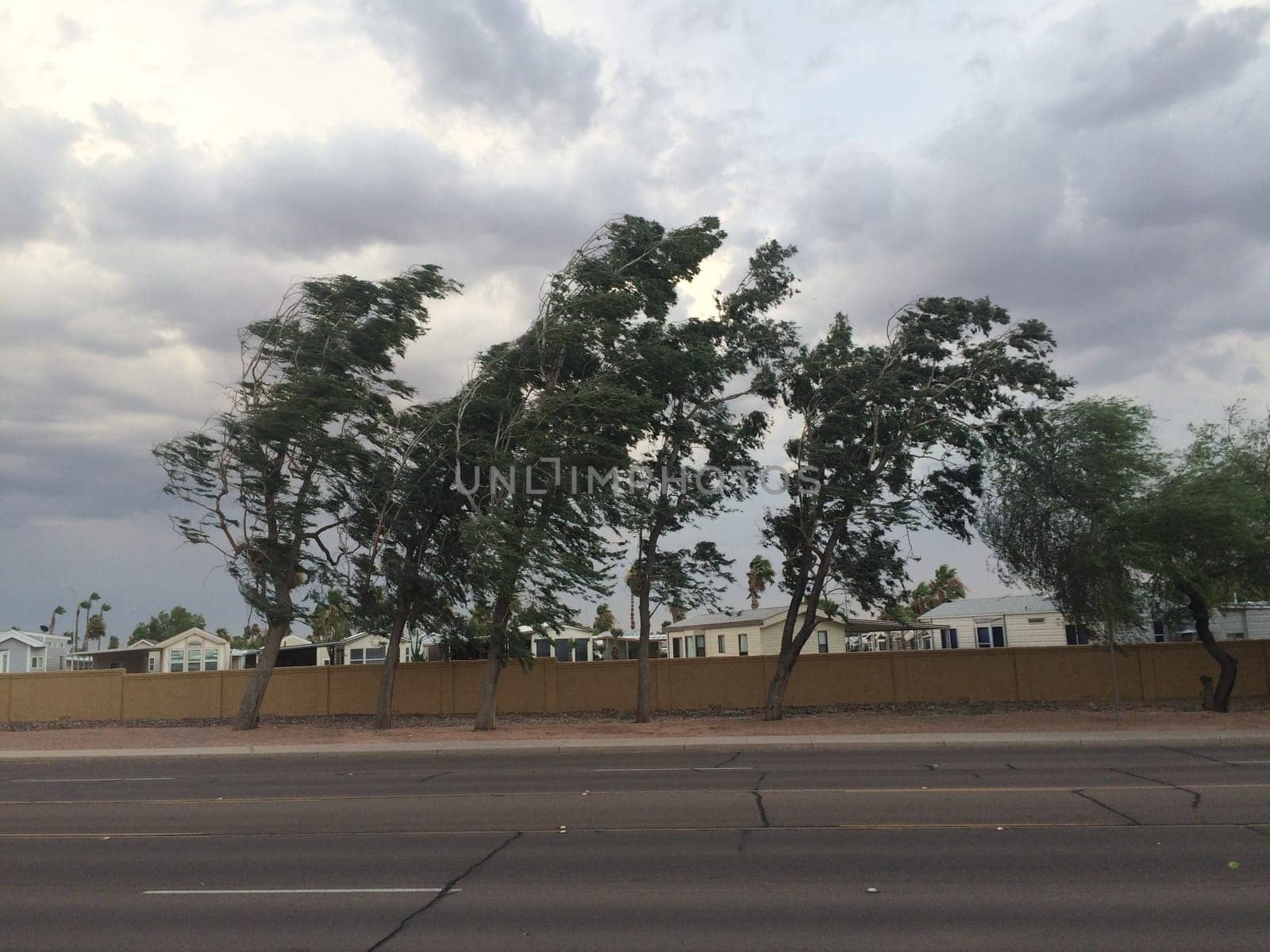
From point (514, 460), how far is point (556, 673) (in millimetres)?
10119

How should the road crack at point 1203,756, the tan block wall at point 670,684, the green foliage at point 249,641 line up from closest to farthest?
the road crack at point 1203,756, the tan block wall at point 670,684, the green foliage at point 249,641

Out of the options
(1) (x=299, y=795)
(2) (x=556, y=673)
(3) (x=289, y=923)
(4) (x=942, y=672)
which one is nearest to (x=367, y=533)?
(2) (x=556, y=673)

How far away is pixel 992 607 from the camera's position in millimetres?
49281

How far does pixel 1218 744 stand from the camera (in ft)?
64.2

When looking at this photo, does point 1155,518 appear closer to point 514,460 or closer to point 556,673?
point 514,460

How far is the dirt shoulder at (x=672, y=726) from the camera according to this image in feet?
79.7

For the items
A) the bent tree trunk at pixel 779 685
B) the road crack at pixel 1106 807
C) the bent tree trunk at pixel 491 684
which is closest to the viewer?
the road crack at pixel 1106 807

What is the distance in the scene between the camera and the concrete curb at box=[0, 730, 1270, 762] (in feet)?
67.4

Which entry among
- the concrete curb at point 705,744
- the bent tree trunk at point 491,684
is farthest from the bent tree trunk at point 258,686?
the bent tree trunk at point 491,684

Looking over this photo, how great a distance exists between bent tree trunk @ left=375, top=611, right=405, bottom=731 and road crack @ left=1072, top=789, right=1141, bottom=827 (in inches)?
787

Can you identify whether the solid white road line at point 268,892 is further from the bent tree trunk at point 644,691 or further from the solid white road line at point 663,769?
the bent tree trunk at point 644,691

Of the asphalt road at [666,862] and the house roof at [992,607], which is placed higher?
the house roof at [992,607]

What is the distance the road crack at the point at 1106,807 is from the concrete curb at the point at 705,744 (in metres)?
7.95

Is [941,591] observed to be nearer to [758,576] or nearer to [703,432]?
[758,576]
